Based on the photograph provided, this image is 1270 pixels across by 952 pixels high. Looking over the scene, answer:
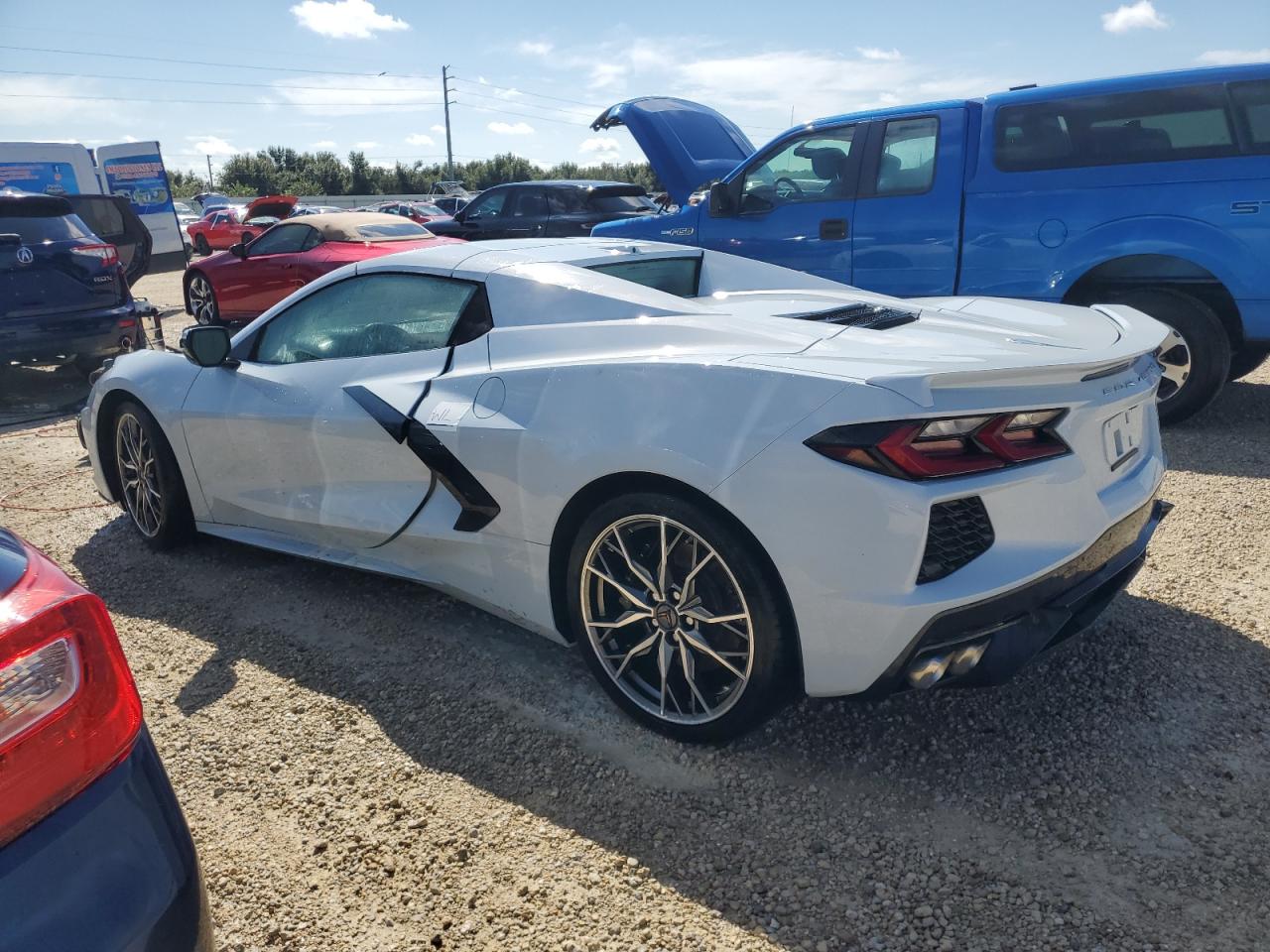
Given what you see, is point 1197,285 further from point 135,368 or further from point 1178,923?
point 135,368

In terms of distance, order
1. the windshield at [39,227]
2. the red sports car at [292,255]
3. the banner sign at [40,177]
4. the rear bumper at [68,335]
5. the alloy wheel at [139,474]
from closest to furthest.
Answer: the alloy wheel at [139,474], the rear bumper at [68,335], the windshield at [39,227], the red sports car at [292,255], the banner sign at [40,177]

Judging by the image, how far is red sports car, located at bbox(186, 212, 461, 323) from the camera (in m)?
9.54

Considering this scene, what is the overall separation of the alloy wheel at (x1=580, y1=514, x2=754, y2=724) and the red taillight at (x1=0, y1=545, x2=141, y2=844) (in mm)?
1350

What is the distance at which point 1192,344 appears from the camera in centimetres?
539

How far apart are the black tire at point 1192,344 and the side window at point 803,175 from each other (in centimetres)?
204

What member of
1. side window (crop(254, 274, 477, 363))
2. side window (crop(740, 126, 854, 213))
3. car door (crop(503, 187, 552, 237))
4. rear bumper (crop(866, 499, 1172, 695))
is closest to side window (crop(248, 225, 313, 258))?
car door (crop(503, 187, 552, 237))

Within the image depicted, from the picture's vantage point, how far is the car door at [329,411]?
3.12 metres

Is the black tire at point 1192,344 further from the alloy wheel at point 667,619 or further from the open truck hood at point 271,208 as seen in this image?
the open truck hood at point 271,208

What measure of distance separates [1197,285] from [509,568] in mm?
4669

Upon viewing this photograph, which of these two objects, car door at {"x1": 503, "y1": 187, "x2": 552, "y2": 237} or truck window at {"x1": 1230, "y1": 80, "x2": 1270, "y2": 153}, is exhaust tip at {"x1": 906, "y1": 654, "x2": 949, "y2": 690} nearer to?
truck window at {"x1": 1230, "y1": 80, "x2": 1270, "y2": 153}

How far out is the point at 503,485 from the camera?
2766 millimetres

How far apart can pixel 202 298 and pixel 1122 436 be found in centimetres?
1094

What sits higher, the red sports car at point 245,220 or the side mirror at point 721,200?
the side mirror at point 721,200

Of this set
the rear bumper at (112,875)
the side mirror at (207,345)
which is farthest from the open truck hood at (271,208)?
the rear bumper at (112,875)
